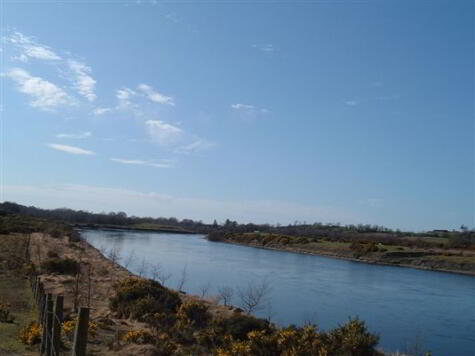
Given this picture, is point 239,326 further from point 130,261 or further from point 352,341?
point 130,261

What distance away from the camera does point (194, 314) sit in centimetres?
1947

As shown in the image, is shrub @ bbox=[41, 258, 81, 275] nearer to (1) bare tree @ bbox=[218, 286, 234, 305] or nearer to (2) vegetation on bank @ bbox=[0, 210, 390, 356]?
(2) vegetation on bank @ bbox=[0, 210, 390, 356]

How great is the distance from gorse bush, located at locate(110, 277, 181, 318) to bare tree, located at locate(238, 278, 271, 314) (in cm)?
438

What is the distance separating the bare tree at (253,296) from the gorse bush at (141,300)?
4.38 m

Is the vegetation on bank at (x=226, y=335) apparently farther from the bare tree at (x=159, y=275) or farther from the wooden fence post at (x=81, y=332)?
the bare tree at (x=159, y=275)

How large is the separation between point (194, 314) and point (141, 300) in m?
2.15

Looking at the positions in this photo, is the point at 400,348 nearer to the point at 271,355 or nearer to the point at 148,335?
the point at 271,355

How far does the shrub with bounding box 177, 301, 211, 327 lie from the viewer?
18684 mm

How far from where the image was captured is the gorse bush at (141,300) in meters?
19.4

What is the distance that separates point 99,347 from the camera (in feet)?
41.6

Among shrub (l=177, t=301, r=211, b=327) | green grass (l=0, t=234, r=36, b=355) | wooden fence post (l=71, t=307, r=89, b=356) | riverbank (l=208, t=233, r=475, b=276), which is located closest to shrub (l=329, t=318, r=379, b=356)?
shrub (l=177, t=301, r=211, b=327)

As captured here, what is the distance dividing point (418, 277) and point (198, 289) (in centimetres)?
3157

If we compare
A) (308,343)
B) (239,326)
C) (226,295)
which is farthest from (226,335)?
(226,295)

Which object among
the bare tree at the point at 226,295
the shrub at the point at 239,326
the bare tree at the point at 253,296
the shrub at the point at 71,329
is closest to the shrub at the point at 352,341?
the shrub at the point at 239,326
